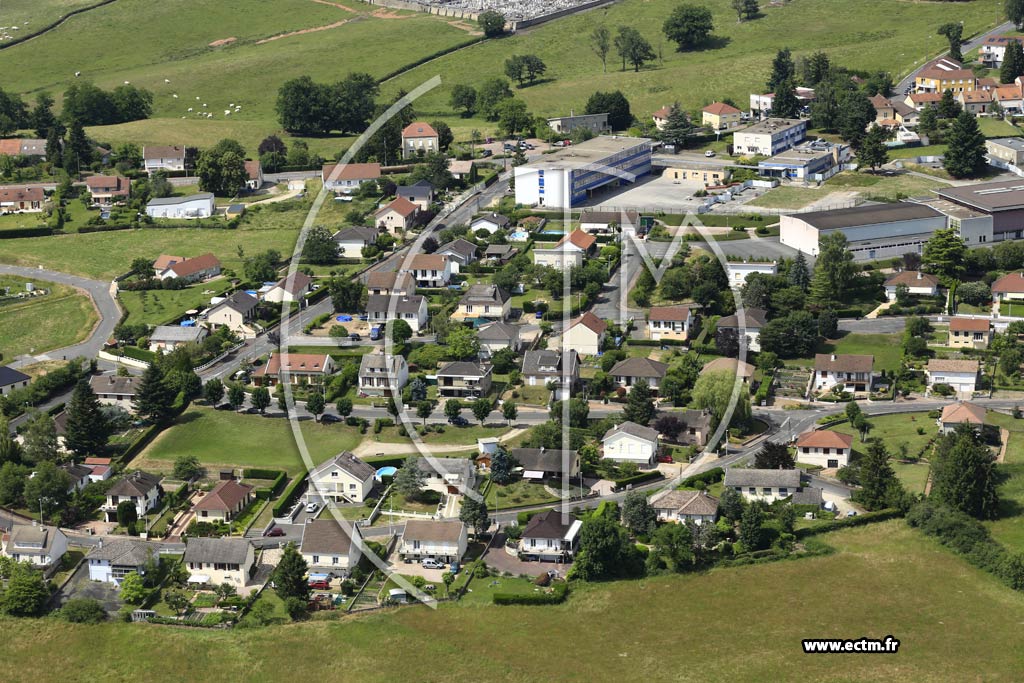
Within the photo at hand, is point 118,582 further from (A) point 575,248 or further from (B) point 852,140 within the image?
(B) point 852,140

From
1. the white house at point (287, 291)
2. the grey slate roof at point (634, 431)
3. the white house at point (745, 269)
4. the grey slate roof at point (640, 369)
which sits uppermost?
the white house at point (745, 269)

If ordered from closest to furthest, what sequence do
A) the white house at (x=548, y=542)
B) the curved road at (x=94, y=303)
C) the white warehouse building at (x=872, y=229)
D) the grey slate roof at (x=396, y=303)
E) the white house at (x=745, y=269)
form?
the white house at (x=548, y=542) < the curved road at (x=94, y=303) < the grey slate roof at (x=396, y=303) < the white house at (x=745, y=269) < the white warehouse building at (x=872, y=229)

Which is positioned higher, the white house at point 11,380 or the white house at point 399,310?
the white house at point 399,310

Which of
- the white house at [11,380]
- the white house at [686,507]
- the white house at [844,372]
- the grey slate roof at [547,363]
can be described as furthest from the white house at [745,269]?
the white house at [11,380]

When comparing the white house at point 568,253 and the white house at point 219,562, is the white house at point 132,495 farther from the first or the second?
the white house at point 568,253

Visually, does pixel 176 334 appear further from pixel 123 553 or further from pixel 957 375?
pixel 957 375

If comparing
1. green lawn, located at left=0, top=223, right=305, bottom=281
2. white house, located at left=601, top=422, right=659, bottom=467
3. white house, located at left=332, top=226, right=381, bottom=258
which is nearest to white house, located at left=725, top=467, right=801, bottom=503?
white house, located at left=601, top=422, right=659, bottom=467

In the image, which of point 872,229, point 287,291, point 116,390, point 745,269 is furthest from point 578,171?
point 116,390

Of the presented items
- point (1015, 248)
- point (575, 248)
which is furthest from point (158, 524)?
point (1015, 248)
